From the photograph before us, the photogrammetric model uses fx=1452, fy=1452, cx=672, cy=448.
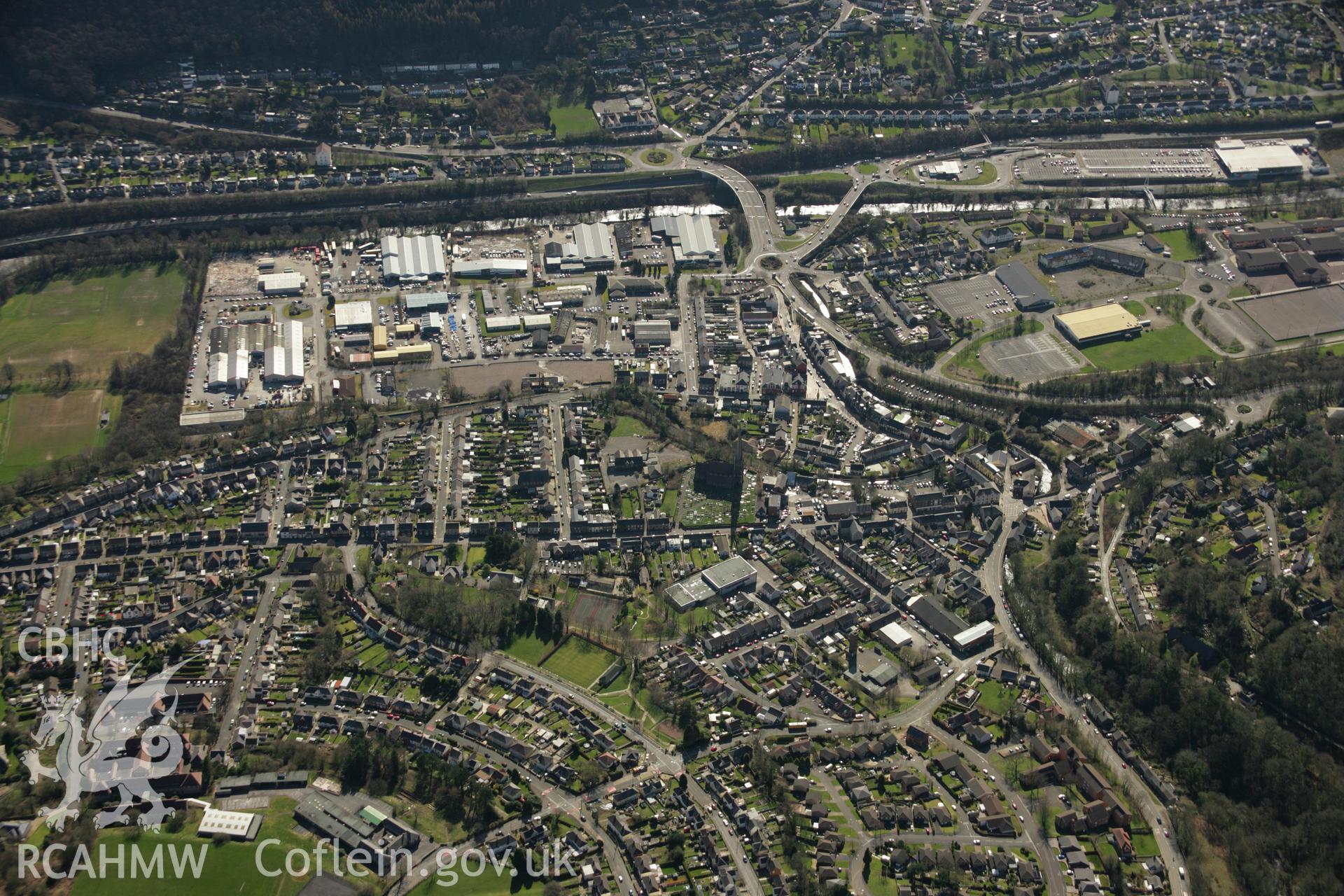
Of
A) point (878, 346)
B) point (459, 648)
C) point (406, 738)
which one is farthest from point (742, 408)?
point (406, 738)

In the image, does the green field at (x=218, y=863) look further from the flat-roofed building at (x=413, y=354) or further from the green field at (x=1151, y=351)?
the green field at (x=1151, y=351)

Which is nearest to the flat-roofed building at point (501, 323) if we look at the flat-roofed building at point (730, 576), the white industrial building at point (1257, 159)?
the flat-roofed building at point (730, 576)

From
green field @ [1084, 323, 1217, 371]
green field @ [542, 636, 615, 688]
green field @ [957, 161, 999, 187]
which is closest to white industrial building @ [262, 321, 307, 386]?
green field @ [542, 636, 615, 688]

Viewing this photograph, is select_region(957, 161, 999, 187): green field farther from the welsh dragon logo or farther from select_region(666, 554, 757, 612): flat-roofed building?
A: the welsh dragon logo

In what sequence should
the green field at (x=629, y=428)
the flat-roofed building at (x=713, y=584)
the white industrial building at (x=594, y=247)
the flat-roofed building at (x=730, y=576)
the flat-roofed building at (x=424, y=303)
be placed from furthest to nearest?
the white industrial building at (x=594, y=247) → the flat-roofed building at (x=424, y=303) → the green field at (x=629, y=428) → the flat-roofed building at (x=730, y=576) → the flat-roofed building at (x=713, y=584)

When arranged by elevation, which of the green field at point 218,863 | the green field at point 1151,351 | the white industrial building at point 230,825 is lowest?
the green field at point 218,863

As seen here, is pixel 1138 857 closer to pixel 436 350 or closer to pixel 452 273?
pixel 436 350

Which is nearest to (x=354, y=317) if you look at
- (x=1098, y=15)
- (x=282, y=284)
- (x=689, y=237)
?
(x=282, y=284)
